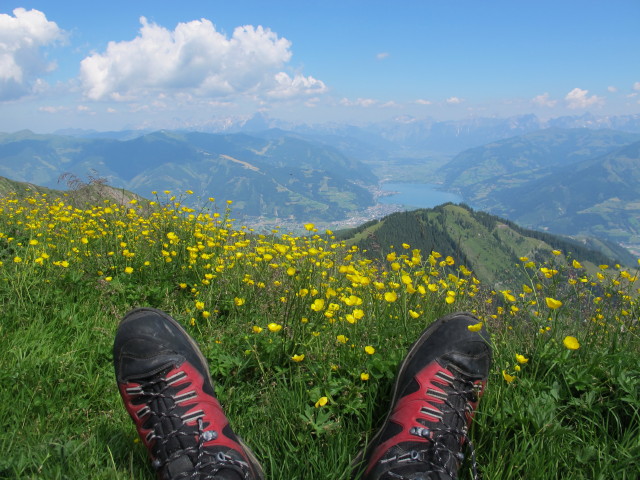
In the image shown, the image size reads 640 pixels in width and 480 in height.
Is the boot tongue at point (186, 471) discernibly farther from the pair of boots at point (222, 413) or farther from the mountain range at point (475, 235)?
the mountain range at point (475, 235)

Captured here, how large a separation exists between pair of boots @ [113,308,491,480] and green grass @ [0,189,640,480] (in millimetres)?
124

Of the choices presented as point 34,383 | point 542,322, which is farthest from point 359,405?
point 34,383

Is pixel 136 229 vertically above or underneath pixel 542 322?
above

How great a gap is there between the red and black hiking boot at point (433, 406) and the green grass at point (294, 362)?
0.11 meters

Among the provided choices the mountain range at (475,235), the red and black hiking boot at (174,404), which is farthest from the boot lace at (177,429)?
the mountain range at (475,235)

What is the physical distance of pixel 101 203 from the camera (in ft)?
19.7

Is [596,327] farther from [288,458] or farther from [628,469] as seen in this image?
[288,458]

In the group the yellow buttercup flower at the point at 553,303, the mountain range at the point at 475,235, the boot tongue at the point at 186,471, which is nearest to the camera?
the boot tongue at the point at 186,471

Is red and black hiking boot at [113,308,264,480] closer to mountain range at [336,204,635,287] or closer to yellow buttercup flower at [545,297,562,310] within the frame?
yellow buttercup flower at [545,297,562,310]

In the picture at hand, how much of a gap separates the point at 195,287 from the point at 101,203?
3.29 m

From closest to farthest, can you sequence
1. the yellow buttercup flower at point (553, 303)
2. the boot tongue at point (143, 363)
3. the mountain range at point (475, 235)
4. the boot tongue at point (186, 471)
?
1. the boot tongue at point (186, 471)
2. the yellow buttercup flower at point (553, 303)
3. the boot tongue at point (143, 363)
4. the mountain range at point (475, 235)

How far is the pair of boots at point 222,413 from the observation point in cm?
191

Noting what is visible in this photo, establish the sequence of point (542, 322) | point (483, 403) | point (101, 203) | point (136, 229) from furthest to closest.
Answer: point (101, 203) → point (136, 229) → point (542, 322) → point (483, 403)

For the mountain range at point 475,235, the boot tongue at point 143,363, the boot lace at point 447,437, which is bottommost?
the mountain range at point 475,235
